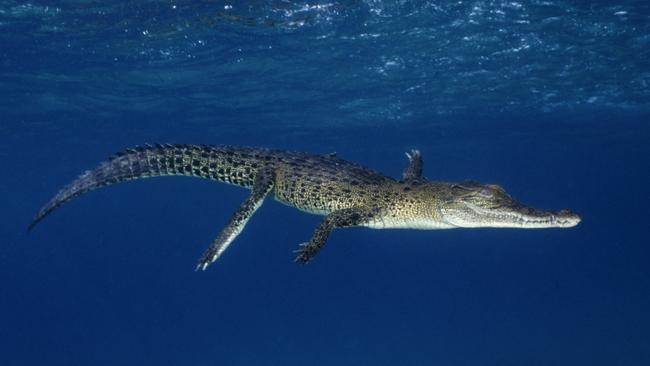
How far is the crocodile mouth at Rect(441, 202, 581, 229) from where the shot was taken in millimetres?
5000

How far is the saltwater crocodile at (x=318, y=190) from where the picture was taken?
5656mm

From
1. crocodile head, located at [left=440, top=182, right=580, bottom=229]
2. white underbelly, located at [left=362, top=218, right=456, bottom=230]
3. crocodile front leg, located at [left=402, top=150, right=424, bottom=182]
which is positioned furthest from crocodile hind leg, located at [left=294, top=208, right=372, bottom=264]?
crocodile front leg, located at [left=402, top=150, right=424, bottom=182]

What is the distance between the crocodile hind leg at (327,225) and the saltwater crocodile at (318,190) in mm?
11

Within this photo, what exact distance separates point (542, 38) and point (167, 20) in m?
11.6

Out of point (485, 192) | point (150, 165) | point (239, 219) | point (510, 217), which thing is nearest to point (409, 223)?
point (485, 192)

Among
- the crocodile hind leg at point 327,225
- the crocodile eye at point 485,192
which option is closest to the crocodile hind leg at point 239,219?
the crocodile hind leg at point 327,225

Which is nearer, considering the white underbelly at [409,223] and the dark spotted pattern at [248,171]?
the white underbelly at [409,223]

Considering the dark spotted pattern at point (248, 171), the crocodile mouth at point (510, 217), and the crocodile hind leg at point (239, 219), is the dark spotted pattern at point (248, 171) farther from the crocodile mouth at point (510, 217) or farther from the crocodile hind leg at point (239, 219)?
the crocodile mouth at point (510, 217)

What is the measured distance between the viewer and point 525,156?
179ft

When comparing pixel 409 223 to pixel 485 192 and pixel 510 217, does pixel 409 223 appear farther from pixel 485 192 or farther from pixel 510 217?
pixel 510 217

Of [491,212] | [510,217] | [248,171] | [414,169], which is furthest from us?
[414,169]

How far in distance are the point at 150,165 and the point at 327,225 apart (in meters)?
2.65

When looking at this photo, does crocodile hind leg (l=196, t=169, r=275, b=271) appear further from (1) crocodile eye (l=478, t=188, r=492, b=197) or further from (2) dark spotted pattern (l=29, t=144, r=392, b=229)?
(1) crocodile eye (l=478, t=188, r=492, b=197)

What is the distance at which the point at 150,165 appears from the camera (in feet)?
22.4
